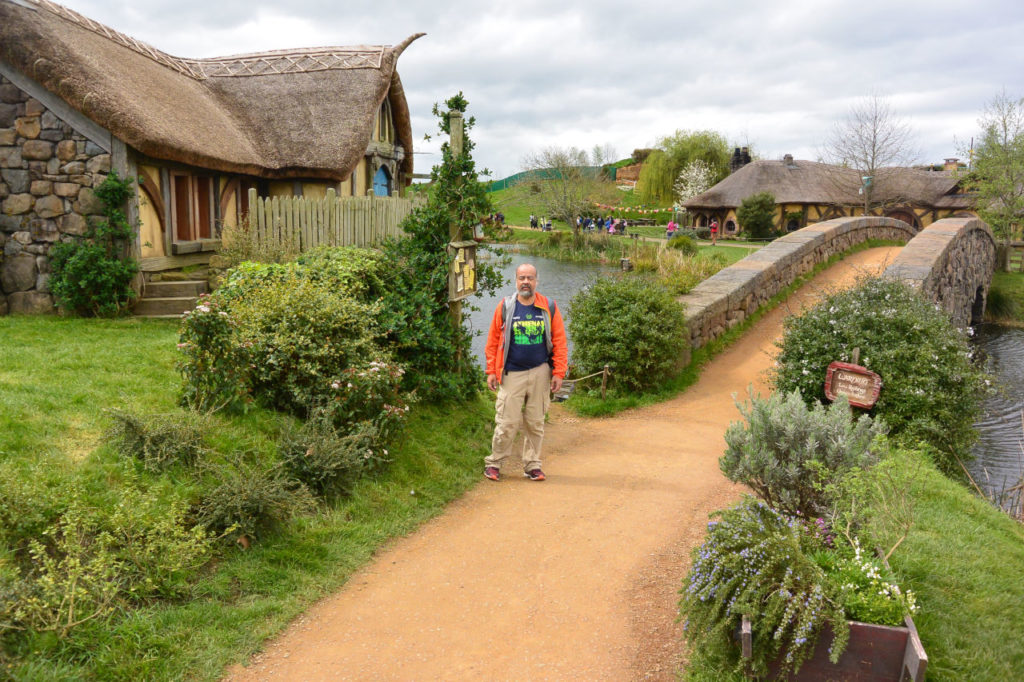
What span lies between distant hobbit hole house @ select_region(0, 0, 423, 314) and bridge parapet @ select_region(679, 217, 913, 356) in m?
5.43

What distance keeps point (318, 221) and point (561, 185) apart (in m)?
31.1

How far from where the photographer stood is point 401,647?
390 cm

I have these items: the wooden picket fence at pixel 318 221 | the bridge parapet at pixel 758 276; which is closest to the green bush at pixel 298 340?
the wooden picket fence at pixel 318 221

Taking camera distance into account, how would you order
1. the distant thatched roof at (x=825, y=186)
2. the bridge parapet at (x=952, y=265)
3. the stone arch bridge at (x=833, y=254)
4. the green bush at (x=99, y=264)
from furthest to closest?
the distant thatched roof at (x=825, y=186) < the bridge parapet at (x=952, y=265) < the stone arch bridge at (x=833, y=254) < the green bush at (x=99, y=264)

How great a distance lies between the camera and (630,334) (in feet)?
29.9

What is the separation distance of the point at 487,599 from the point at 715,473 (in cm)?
305

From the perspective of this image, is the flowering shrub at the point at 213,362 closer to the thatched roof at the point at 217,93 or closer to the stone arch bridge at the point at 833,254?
the thatched roof at the point at 217,93

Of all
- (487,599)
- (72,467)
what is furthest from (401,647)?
(72,467)

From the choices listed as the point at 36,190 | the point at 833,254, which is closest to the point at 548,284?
the point at 833,254

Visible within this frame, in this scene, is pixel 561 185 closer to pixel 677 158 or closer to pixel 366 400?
pixel 677 158

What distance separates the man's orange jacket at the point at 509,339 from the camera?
6164 mm

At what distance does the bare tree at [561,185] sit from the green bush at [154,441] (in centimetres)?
3244

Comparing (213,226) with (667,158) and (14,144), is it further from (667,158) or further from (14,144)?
(667,158)

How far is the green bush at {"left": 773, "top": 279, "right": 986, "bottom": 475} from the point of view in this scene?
7.03 meters
